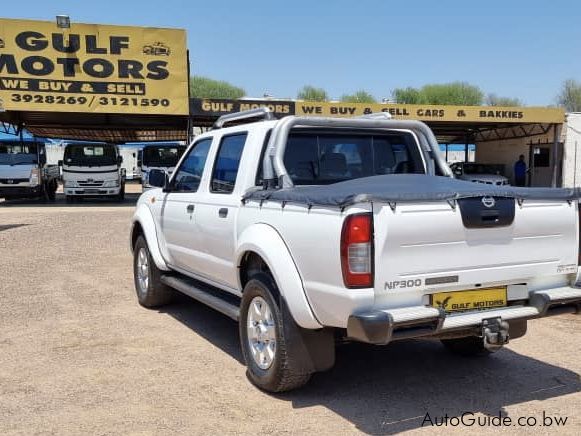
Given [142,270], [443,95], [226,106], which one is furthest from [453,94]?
[142,270]

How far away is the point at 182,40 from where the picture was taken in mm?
21094

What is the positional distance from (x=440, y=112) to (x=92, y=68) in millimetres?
13514

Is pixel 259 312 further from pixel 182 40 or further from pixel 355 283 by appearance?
pixel 182 40

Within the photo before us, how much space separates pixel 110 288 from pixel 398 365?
14.6 feet

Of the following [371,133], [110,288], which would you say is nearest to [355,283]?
[371,133]

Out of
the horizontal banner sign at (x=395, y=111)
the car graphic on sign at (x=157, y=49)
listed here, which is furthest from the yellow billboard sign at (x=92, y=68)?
the horizontal banner sign at (x=395, y=111)

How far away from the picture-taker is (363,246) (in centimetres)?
333

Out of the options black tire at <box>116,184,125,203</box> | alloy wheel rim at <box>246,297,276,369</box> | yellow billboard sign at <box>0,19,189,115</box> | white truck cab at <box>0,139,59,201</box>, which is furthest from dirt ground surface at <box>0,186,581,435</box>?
black tire at <box>116,184,125,203</box>

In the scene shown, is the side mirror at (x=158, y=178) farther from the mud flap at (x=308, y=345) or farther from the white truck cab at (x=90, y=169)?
the white truck cab at (x=90, y=169)

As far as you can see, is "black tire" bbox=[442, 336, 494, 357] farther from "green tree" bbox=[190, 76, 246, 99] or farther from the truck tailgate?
"green tree" bbox=[190, 76, 246, 99]

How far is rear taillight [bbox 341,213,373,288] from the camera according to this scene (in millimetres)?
3314

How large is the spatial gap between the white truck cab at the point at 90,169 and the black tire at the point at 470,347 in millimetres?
19188

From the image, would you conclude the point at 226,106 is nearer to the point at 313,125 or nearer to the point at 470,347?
the point at 313,125

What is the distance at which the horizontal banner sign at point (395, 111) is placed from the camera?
2209cm
